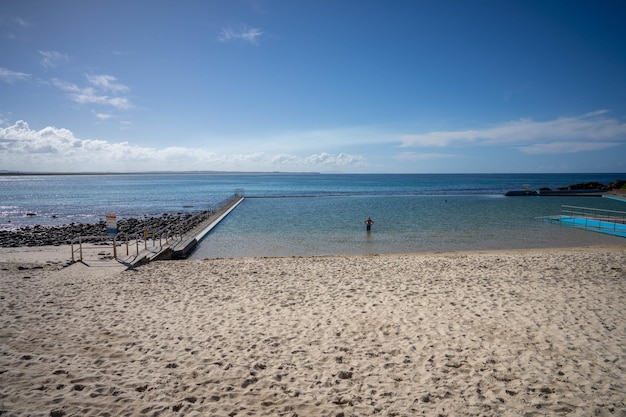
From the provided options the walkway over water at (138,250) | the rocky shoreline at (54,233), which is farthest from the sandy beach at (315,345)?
the rocky shoreline at (54,233)

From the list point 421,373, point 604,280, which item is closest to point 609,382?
point 421,373

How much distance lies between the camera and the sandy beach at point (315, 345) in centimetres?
443

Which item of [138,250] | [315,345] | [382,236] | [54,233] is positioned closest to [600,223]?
[382,236]

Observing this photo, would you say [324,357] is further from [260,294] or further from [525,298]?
[525,298]

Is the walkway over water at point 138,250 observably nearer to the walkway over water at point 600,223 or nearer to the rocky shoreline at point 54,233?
the rocky shoreline at point 54,233

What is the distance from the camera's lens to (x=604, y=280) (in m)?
9.66

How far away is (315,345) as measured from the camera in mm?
6000

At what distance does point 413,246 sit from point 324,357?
13.4 m

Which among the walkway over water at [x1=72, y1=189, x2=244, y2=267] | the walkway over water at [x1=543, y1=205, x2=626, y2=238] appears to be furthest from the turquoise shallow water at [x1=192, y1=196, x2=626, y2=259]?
the walkway over water at [x1=543, y1=205, x2=626, y2=238]

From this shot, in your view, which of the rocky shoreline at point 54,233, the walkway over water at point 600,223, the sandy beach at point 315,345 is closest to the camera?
the sandy beach at point 315,345

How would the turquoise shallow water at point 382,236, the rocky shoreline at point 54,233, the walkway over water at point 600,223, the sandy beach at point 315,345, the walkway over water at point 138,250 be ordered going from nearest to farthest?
1. the sandy beach at point 315,345
2. the walkway over water at point 138,250
3. the turquoise shallow water at point 382,236
4. the rocky shoreline at point 54,233
5. the walkway over water at point 600,223

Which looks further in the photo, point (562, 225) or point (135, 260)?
point (562, 225)

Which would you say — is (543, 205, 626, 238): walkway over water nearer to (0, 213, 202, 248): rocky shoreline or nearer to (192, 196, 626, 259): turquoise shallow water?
(192, 196, 626, 259): turquoise shallow water

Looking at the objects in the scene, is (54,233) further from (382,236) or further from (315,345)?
(315,345)
